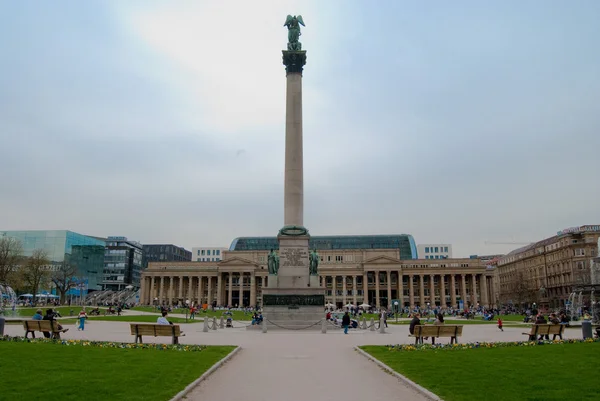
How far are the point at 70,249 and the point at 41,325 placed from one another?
141m

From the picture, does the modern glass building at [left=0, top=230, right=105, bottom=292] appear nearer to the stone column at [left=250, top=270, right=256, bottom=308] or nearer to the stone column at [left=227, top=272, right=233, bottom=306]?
the stone column at [left=227, top=272, right=233, bottom=306]

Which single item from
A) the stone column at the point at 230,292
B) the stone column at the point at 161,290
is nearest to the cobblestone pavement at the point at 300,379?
the stone column at the point at 230,292

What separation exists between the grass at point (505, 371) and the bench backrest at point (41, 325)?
17.1 meters

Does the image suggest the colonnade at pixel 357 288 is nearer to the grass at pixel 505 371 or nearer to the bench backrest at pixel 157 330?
the bench backrest at pixel 157 330

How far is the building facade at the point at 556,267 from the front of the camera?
11331cm

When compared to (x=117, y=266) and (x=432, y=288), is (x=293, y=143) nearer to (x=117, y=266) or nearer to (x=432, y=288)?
(x=432, y=288)

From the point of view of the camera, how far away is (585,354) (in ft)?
67.1

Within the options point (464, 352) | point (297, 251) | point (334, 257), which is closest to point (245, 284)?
point (334, 257)

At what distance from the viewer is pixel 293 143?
163 feet

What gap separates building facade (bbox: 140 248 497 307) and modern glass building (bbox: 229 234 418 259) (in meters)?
9.25

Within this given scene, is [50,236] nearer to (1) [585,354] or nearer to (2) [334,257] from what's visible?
(2) [334,257]

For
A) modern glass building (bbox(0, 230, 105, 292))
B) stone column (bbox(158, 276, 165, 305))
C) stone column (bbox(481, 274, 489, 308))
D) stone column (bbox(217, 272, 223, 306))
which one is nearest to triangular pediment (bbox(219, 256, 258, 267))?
stone column (bbox(217, 272, 223, 306))

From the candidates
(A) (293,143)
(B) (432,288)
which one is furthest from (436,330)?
(B) (432,288)

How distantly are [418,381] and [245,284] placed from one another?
172730 millimetres
